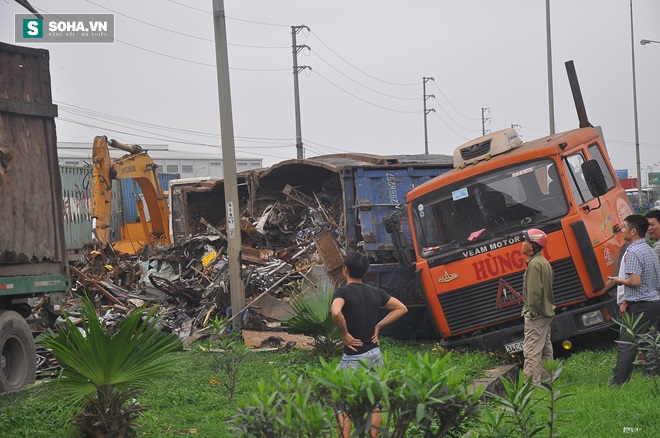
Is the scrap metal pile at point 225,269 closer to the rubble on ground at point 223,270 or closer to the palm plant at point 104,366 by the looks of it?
the rubble on ground at point 223,270

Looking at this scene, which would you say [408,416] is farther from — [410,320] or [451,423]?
[410,320]

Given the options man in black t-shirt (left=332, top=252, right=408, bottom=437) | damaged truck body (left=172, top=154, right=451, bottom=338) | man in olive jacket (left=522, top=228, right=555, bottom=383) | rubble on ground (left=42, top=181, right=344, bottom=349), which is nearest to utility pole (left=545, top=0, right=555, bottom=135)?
damaged truck body (left=172, top=154, right=451, bottom=338)

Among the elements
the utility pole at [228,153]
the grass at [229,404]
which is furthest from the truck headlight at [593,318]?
the utility pole at [228,153]

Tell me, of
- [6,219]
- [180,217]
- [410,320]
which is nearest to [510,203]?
[410,320]

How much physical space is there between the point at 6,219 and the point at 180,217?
12626 mm

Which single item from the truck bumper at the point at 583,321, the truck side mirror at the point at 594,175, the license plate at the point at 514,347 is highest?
the truck side mirror at the point at 594,175

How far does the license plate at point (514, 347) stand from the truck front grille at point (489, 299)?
0.34 m

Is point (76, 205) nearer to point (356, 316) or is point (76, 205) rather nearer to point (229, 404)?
point (229, 404)

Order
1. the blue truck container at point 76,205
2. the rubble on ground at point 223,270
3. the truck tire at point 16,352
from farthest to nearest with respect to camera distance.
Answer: the blue truck container at point 76,205, the rubble on ground at point 223,270, the truck tire at point 16,352

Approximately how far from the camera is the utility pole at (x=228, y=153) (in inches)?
578

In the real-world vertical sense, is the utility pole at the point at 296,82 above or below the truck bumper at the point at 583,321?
above

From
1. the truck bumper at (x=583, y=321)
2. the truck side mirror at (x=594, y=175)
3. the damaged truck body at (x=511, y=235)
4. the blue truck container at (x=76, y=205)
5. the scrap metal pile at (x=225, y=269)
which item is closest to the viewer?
the truck bumper at (x=583, y=321)

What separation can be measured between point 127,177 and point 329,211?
26.8 feet

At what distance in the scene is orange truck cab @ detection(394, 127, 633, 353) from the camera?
424 inches
